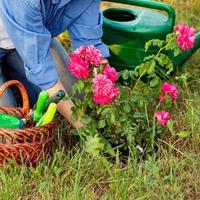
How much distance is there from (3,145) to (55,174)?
24 cm

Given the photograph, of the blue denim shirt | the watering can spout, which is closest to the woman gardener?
the blue denim shirt

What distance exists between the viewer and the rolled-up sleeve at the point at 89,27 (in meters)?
2.60

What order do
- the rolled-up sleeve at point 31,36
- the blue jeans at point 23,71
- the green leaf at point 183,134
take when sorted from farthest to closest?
the blue jeans at point 23,71 → the green leaf at point 183,134 → the rolled-up sleeve at point 31,36

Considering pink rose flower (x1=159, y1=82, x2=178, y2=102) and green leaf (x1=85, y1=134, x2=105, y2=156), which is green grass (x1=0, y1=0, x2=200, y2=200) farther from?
pink rose flower (x1=159, y1=82, x2=178, y2=102)

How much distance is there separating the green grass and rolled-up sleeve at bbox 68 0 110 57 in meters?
0.45

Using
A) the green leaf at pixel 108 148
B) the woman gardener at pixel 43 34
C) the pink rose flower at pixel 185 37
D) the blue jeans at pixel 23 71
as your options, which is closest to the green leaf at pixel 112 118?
the green leaf at pixel 108 148

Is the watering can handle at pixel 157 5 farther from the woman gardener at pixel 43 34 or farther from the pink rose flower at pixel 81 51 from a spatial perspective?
the pink rose flower at pixel 81 51

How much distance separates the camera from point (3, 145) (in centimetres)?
225

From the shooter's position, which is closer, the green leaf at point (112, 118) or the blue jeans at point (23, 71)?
the green leaf at point (112, 118)

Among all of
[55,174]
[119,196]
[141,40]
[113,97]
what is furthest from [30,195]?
[141,40]

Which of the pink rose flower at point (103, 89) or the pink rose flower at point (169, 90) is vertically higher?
the pink rose flower at point (103, 89)

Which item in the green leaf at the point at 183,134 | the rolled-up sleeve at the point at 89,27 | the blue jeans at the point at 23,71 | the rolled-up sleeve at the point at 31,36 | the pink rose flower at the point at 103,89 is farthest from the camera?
the blue jeans at the point at 23,71

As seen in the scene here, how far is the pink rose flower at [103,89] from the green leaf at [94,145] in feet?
0.62

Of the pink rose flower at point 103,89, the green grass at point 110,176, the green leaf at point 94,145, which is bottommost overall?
the green grass at point 110,176
